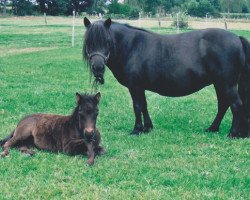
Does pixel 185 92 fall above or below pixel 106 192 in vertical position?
above

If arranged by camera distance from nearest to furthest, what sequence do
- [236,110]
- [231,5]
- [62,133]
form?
[62,133] → [236,110] → [231,5]

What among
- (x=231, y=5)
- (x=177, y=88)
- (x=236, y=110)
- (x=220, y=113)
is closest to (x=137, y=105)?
(x=177, y=88)

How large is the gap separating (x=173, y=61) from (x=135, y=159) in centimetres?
250

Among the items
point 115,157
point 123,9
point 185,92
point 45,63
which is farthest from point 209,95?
point 123,9

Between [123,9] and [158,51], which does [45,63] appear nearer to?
[158,51]

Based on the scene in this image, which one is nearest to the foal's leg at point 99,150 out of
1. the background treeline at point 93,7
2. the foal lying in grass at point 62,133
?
the foal lying in grass at point 62,133

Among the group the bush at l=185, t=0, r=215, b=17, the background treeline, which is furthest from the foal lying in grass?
the bush at l=185, t=0, r=215, b=17

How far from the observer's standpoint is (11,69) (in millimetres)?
17859

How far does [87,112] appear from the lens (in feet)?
21.5

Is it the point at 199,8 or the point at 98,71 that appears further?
the point at 199,8

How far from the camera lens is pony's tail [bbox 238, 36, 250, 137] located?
8352mm

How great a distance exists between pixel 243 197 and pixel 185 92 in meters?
3.70

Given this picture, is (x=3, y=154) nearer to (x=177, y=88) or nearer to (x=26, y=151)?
(x=26, y=151)

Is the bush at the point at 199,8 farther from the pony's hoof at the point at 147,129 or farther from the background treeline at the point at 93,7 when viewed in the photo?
the pony's hoof at the point at 147,129
